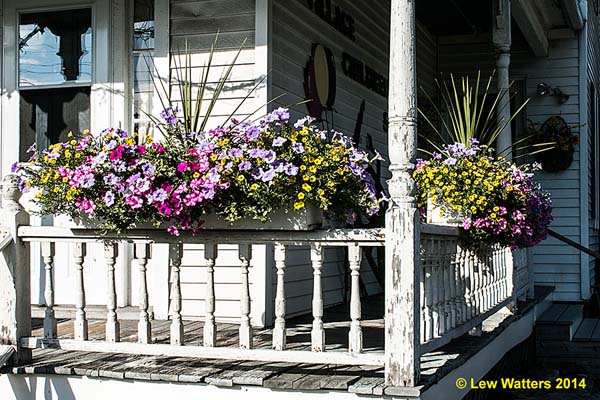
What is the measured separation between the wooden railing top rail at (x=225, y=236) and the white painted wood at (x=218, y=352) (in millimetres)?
512

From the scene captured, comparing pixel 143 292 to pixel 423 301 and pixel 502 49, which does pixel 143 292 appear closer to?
pixel 423 301

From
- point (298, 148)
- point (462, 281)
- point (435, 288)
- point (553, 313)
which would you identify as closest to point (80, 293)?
point (298, 148)

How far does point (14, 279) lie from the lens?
14.3 ft

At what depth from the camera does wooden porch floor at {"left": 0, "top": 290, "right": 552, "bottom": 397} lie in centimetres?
379

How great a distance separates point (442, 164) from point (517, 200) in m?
0.63

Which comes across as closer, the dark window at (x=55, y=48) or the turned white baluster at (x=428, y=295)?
the turned white baluster at (x=428, y=295)

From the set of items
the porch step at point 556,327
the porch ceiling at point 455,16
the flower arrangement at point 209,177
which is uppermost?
the porch ceiling at point 455,16

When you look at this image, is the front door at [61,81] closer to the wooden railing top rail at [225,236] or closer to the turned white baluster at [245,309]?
the wooden railing top rail at [225,236]

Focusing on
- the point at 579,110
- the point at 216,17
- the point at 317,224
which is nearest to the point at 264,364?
the point at 317,224

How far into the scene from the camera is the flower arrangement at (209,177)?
3.84 m

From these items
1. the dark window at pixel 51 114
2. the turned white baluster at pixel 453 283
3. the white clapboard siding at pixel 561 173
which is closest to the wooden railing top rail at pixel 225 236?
the turned white baluster at pixel 453 283

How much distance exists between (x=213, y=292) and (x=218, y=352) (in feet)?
0.96

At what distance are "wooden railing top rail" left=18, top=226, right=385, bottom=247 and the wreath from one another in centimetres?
666

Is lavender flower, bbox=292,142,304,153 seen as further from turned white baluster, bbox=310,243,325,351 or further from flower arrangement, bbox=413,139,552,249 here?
flower arrangement, bbox=413,139,552,249
